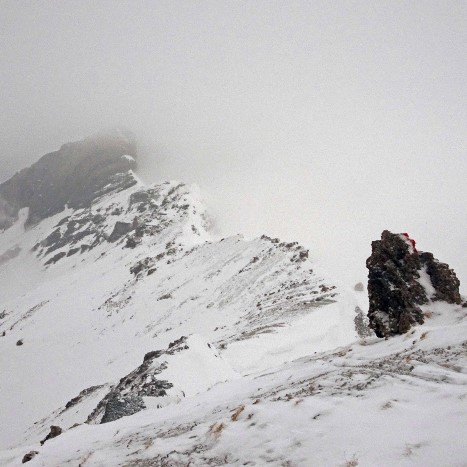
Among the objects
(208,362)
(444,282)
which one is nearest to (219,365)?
(208,362)

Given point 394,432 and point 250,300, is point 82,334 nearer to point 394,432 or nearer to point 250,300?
point 250,300

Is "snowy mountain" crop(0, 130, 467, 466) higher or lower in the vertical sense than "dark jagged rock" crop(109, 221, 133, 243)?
lower

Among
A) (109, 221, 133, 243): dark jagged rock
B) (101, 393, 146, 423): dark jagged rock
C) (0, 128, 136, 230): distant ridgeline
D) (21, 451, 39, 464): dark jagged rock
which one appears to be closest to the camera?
(21, 451, 39, 464): dark jagged rock

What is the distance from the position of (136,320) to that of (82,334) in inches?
318

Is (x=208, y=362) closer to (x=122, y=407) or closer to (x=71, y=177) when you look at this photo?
(x=122, y=407)

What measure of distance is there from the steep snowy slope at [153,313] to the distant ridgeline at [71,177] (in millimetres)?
52599

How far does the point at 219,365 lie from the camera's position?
18.3m

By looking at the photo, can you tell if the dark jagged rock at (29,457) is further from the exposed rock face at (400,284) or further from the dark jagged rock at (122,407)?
the exposed rock face at (400,284)

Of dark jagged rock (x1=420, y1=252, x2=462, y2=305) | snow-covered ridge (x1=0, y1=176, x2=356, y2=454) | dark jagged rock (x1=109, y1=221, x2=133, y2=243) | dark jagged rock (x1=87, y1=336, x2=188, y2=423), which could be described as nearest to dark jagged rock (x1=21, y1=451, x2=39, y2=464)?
dark jagged rock (x1=87, y1=336, x2=188, y2=423)

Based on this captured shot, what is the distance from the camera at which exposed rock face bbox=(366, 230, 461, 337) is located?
11938 millimetres

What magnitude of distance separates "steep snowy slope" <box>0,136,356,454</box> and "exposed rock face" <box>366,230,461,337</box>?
29.0 feet

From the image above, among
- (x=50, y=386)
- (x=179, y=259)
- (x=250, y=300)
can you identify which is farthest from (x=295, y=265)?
(x=50, y=386)

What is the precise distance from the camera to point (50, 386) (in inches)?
1266

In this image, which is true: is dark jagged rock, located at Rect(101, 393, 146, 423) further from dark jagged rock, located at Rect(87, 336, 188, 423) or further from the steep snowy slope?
the steep snowy slope
